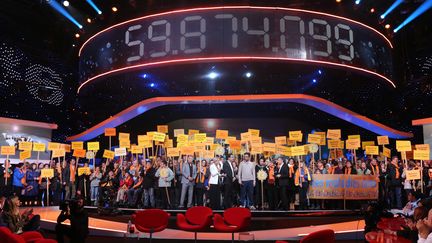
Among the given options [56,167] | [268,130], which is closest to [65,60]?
[56,167]

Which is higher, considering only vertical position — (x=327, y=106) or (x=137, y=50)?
(x=137, y=50)

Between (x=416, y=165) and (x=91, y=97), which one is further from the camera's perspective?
(x=91, y=97)

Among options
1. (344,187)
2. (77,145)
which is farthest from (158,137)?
(344,187)

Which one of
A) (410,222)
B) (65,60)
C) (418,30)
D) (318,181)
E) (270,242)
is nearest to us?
(410,222)

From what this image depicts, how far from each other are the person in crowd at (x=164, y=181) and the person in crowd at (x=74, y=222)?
5.88 m

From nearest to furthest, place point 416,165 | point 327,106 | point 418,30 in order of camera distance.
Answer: point 416,165, point 327,106, point 418,30

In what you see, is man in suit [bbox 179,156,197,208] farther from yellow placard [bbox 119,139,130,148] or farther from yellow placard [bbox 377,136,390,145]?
yellow placard [bbox 377,136,390,145]

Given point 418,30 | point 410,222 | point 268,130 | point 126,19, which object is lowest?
point 410,222

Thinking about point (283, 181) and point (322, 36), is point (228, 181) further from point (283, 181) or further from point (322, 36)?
point (322, 36)

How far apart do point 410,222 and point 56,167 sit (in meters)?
13.9

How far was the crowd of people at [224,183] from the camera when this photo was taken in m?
13.1

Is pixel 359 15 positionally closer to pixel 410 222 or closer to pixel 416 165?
pixel 416 165

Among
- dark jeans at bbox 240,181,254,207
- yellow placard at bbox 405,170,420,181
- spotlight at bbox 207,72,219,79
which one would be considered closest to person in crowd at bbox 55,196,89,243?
dark jeans at bbox 240,181,254,207

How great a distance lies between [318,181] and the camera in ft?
42.2
